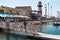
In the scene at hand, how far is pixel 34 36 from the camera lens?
34.6 meters

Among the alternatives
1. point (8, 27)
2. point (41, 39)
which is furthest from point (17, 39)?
point (8, 27)

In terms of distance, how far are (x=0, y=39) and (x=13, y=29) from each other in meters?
8.05

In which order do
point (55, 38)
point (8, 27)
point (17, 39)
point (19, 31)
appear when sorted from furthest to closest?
point (8, 27) < point (19, 31) < point (17, 39) < point (55, 38)

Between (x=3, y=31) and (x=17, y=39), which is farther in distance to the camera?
(x=3, y=31)

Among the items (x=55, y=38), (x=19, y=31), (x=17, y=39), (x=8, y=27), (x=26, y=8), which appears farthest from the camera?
(x=26, y=8)

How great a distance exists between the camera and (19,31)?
40.8 m

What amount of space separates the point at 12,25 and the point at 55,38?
15.1 m

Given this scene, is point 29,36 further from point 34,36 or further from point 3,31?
point 3,31

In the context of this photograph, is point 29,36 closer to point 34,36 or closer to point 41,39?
point 34,36

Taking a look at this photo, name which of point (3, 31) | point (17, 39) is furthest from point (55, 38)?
point (3, 31)

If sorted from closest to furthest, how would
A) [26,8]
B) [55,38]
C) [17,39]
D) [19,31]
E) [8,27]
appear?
1. [55,38]
2. [17,39]
3. [19,31]
4. [8,27]
5. [26,8]

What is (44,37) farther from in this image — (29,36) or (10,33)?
(10,33)

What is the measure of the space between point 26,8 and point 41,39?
8273 centimetres

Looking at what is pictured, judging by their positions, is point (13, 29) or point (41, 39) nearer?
point (41, 39)
